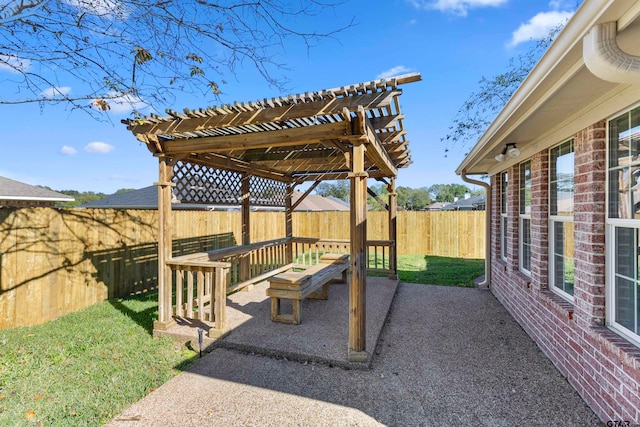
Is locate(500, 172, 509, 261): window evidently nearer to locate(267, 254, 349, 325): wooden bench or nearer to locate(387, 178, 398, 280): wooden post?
locate(387, 178, 398, 280): wooden post

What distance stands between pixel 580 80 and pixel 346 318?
370 cm

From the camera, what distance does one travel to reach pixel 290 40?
9.86ft

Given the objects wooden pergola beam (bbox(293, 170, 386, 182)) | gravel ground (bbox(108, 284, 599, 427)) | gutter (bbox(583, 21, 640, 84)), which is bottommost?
gravel ground (bbox(108, 284, 599, 427))

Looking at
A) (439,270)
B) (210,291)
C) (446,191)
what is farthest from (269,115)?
(446,191)

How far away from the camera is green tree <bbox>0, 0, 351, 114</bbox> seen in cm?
281

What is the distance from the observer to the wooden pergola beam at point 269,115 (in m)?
2.99

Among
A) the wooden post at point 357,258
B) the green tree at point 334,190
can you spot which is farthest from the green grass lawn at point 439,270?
the green tree at point 334,190

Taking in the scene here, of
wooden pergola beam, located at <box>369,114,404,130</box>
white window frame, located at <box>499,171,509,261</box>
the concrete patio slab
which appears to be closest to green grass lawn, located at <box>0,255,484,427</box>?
the concrete patio slab

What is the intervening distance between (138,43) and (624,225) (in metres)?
4.54

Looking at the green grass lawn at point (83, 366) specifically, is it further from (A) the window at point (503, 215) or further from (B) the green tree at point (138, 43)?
(A) the window at point (503, 215)

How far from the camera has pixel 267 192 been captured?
7621 mm

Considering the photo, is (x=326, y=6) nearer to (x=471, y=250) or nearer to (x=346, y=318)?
(x=346, y=318)

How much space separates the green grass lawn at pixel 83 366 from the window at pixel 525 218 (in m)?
4.73

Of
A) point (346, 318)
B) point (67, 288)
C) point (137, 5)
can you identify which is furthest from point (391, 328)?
point (67, 288)
